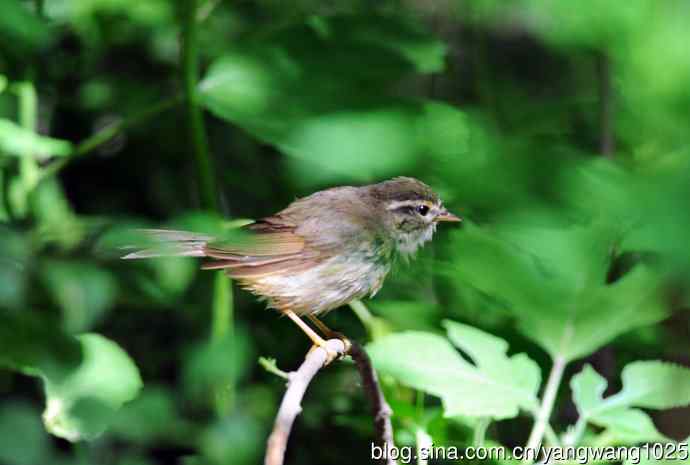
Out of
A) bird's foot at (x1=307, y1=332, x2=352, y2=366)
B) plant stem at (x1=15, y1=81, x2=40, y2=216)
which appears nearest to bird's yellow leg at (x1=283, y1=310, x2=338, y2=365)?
bird's foot at (x1=307, y1=332, x2=352, y2=366)

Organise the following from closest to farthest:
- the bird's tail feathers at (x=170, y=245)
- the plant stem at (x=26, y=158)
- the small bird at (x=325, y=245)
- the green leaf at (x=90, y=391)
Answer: the bird's tail feathers at (x=170, y=245) → the small bird at (x=325, y=245) → the green leaf at (x=90, y=391) → the plant stem at (x=26, y=158)

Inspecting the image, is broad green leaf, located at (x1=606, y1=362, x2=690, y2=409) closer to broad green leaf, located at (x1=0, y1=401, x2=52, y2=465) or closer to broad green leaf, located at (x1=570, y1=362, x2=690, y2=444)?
broad green leaf, located at (x1=570, y1=362, x2=690, y2=444)

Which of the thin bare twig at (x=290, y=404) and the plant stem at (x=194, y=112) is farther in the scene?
the plant stem at (x=194, y=112)

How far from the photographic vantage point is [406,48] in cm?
271

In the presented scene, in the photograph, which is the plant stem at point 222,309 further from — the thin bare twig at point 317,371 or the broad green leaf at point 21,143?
the broad green leaf at point 21,143

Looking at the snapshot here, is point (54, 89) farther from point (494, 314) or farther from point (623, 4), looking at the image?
A: point (623, 4)

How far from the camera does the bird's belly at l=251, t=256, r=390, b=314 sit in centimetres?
181

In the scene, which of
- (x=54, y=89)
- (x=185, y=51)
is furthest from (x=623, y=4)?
(x=54, y=89)

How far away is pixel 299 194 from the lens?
296 centimetres

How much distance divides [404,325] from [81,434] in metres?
0.76

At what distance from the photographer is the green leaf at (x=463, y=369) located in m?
1.72

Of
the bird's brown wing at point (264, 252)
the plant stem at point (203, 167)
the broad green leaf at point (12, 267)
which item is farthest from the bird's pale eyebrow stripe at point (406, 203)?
the broad green leaf at point (12, 267)

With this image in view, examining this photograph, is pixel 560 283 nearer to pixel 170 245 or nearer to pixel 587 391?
pixel 587 391

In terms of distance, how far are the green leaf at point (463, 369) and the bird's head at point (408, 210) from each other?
0.26 m
